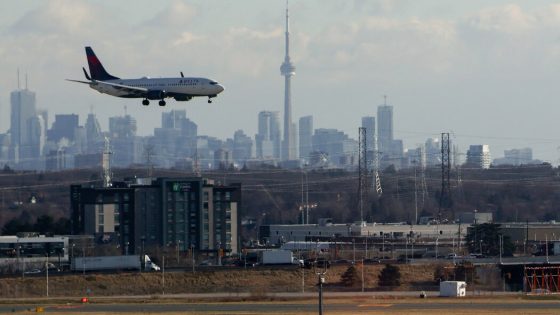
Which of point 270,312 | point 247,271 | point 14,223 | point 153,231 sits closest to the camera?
point 270,312

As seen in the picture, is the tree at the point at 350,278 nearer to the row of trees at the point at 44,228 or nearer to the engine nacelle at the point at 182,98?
the engine nacelle at the point at 182,98

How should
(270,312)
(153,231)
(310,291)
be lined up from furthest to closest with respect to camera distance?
(153,231) < (310,291) < (270,312)

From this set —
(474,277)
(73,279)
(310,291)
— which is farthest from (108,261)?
(474,277)

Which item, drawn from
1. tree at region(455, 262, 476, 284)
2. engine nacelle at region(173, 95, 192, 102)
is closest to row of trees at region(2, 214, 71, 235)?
engine nacelle at region(173, 95, 192, 102)

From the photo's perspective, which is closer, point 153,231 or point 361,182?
point 153,231

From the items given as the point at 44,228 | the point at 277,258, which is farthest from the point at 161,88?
the point at 44,228

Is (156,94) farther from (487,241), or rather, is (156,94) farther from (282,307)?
(487,241)

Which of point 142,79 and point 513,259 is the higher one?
point 142,79

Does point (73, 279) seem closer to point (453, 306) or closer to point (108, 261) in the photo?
point (108, 261)
